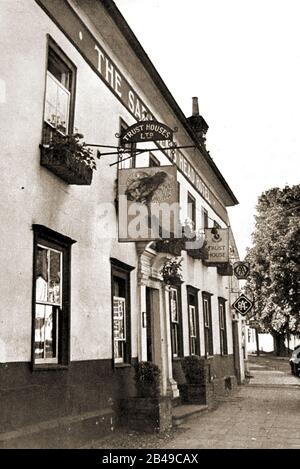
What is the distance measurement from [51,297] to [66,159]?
2.09 metres

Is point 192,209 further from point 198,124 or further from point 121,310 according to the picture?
point 121,310

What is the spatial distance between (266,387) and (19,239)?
57.0 ft

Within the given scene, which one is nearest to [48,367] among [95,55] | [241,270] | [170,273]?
[95,55]

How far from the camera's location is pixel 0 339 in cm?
701

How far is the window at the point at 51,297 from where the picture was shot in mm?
8148

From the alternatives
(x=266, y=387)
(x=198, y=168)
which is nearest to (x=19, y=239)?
(x=198, y=168)

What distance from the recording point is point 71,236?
9203 millimetres

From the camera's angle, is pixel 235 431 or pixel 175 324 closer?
pixel 235 431

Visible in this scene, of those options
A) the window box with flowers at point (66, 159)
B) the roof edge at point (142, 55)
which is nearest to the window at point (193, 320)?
the roof edge at point (142, 55)

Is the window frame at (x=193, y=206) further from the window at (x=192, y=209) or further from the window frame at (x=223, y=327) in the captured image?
the window frame at (x=223, y=327)

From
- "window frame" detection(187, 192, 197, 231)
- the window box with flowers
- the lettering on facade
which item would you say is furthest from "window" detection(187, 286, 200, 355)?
the window box with flowers

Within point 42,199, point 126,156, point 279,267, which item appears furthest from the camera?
point 279,267

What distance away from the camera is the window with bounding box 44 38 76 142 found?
29.5 ft
